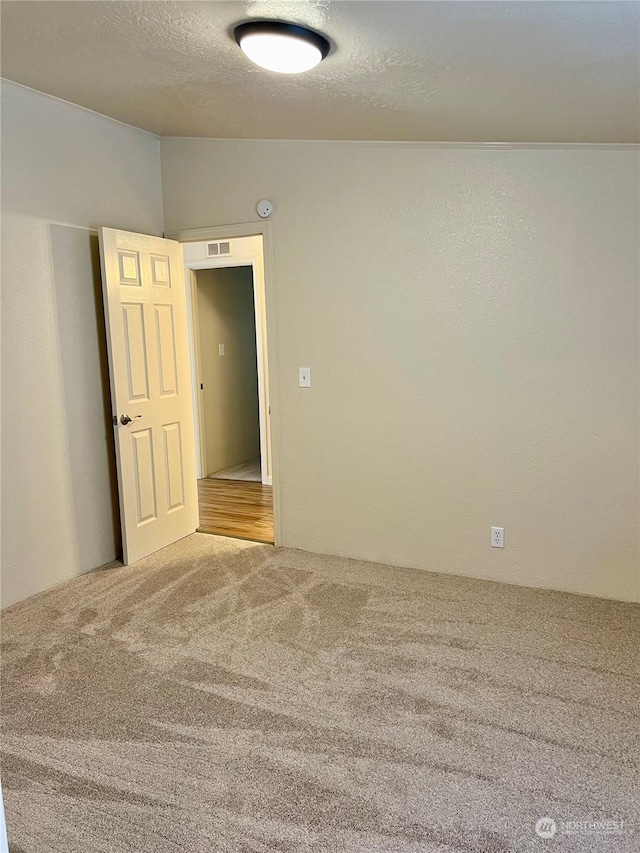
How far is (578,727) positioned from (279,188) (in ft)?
10.4

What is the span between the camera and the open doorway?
5.39 metres

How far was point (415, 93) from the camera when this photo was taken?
8.01ft

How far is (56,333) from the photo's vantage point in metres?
3.42

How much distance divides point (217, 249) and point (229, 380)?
1.43 metres

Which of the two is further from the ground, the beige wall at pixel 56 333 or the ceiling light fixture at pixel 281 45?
the ceiling light fixture at pixel 281 45

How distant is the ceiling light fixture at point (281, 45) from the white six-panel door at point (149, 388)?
1.70 meters

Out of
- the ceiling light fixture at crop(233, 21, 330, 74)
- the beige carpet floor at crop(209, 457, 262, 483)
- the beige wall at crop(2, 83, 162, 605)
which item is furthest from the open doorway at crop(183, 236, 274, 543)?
the ceiling light fixture at crop(233, 21, 330, 74)

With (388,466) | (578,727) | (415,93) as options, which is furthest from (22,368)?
(578,727)

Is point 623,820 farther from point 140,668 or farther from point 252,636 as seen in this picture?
point 140,668

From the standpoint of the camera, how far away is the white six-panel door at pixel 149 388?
11.8 feet

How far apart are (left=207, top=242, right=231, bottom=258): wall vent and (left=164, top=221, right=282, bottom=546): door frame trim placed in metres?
1.40

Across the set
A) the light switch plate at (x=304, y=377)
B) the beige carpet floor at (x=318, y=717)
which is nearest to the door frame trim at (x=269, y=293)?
the light switch plate at (x=304, y=377)

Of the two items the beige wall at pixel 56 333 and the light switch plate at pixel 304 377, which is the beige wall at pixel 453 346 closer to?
the light switch plate at pixel 304 377

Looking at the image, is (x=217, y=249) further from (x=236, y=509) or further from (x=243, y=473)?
(x=236, y=509)
